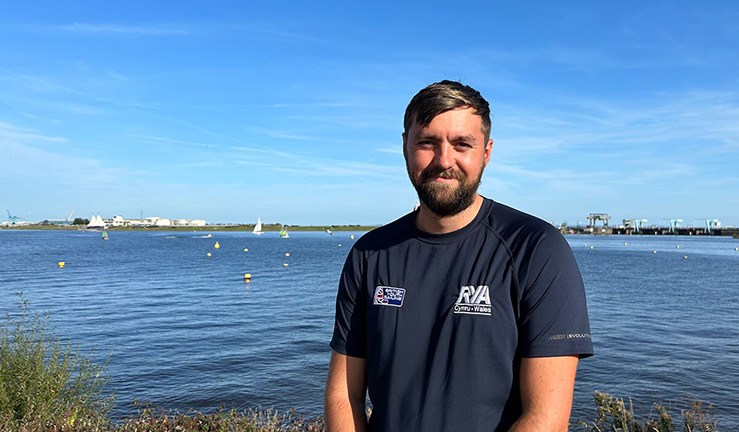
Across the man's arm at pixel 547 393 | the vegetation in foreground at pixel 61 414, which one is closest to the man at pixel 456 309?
the man's arm at pixel 547 393

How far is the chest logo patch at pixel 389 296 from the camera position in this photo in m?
2.77

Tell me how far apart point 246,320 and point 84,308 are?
400 inches

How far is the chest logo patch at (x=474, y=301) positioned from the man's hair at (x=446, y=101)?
80 cm

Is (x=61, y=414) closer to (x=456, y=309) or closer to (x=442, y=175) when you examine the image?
(x=456, y=309)

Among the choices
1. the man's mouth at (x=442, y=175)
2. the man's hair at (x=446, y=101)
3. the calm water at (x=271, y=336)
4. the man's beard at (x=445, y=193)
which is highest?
the man's hair at (x=446, y=101)

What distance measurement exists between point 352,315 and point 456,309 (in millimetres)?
661

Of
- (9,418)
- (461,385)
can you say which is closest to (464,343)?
(461,385)

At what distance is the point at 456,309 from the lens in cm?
261

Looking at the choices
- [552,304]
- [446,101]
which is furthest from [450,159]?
[552,304]

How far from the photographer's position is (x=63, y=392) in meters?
9.73

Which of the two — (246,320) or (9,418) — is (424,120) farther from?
(246,320)

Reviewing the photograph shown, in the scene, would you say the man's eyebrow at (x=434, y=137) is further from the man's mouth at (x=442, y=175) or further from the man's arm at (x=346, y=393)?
the man's arm at (x=346, y=393)

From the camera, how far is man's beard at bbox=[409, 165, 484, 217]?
2709mm

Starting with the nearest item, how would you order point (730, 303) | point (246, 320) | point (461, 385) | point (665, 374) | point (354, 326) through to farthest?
point (461, 385), point (354, 326), point (665, 374), point (246, 320), point (730, 303)
